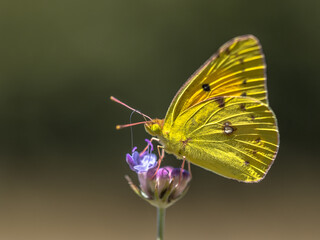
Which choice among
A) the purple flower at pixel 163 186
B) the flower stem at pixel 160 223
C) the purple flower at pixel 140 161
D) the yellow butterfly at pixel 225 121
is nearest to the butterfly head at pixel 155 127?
the yellow butterfly at pixel 225 121

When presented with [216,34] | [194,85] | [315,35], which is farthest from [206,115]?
[315,35]

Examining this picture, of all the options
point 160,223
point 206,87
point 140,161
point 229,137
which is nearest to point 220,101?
point 206,87

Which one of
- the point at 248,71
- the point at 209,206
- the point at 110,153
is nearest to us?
the point at 248,71

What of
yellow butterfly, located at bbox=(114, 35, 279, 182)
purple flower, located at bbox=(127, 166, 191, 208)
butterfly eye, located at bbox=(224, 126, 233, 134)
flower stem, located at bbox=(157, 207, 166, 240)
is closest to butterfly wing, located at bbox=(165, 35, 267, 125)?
yellow butterfly, located at bbox=(114, 35, 279, 182)

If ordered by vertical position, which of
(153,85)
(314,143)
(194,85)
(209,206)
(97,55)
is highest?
(194,85)

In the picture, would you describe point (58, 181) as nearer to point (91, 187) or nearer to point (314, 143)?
point (91, 187)

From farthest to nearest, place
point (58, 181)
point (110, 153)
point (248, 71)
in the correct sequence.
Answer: point (110, 153) < point (58, 181) < point (248, 71)

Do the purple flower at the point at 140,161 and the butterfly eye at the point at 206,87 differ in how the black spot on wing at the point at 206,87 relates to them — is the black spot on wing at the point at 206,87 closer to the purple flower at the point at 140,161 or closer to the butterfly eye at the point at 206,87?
the butterfly eye at the point at 206,87
